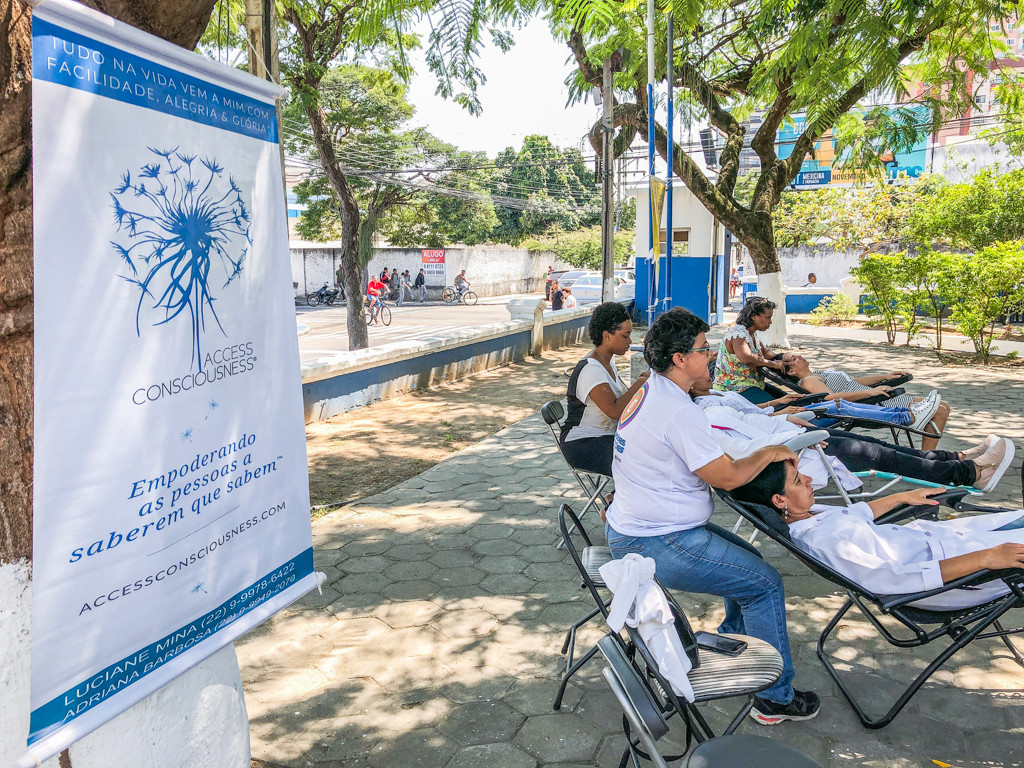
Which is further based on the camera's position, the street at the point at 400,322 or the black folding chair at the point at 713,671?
the street at the point at 400,322

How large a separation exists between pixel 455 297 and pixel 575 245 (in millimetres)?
12664

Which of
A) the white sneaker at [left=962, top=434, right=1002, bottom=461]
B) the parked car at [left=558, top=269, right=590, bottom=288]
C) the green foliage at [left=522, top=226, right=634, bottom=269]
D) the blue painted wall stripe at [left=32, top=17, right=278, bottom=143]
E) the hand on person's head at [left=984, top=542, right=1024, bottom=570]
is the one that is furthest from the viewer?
the green foliage at [left=522, top=226, right=634, bottom=269]

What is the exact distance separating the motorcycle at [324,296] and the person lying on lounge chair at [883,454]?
86.5 ft

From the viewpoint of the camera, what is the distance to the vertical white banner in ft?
4.83

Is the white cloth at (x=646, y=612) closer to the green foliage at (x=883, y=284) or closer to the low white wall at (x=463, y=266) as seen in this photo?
the green foliage at (x=883, y=284)

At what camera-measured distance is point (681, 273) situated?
15.9 meters

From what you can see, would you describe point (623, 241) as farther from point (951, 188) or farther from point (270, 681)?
point (270, 681)

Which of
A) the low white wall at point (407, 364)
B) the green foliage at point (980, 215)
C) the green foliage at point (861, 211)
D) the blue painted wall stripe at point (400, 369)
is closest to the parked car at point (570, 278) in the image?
the green foliage at point (861, 211)

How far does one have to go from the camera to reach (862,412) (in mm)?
5031

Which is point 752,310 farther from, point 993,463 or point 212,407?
point 212,407

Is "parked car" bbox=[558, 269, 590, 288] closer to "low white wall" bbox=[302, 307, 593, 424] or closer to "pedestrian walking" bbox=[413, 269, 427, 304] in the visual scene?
"pedestrian walking" bbox=[413, 269, 427, 304]

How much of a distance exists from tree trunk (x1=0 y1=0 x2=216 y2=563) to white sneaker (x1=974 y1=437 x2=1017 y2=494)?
438 cm

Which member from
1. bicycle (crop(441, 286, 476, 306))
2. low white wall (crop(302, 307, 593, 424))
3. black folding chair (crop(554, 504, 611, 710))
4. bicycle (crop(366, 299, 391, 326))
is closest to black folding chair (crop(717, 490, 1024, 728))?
black folding chair (crop(554, 504, 611, 710))

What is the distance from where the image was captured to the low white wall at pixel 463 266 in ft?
102
